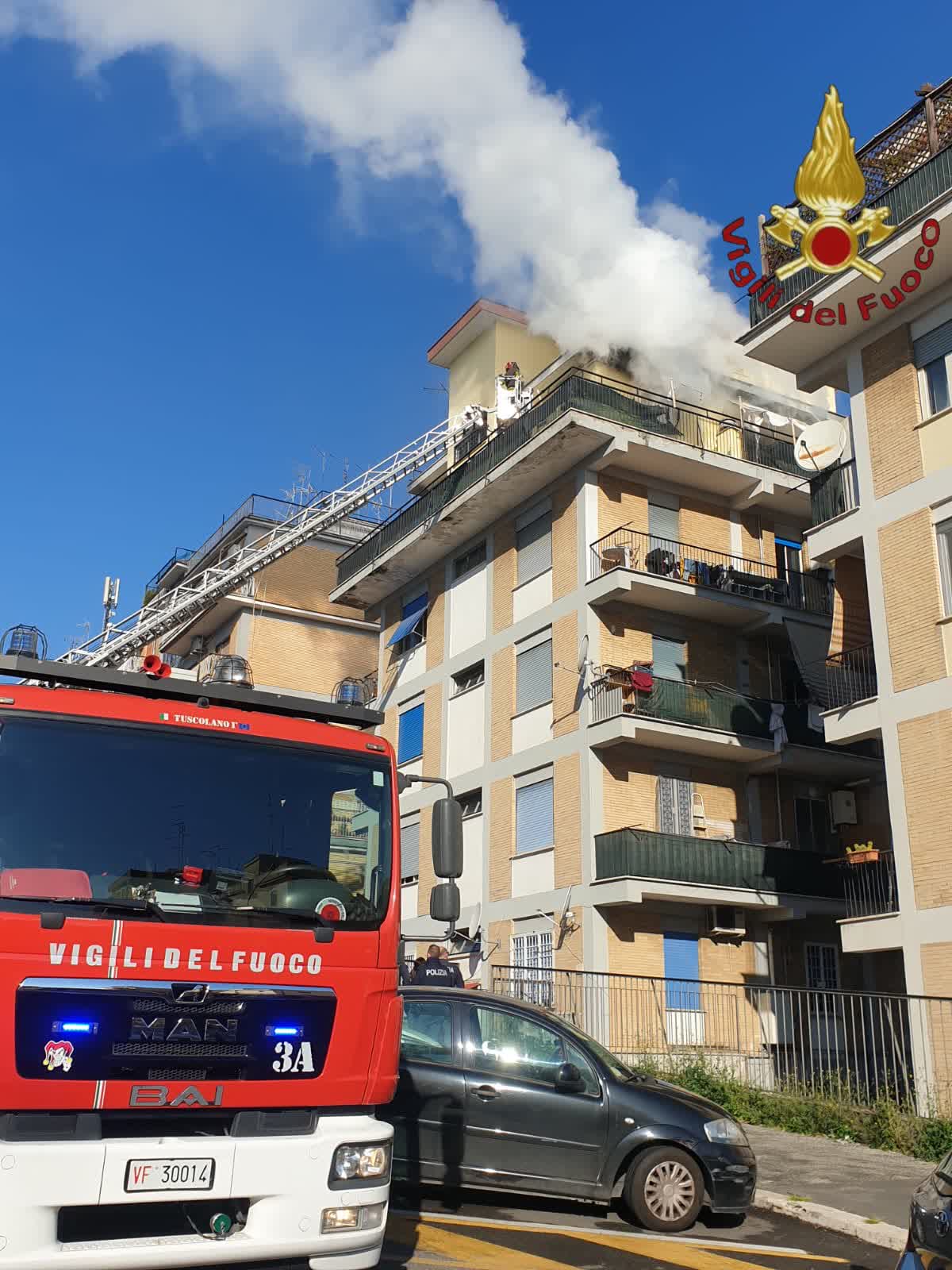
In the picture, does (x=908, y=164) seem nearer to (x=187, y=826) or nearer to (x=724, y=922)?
(x=724, y=922)

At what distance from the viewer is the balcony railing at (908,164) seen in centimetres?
1756

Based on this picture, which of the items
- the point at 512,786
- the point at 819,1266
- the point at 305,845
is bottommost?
the point at 819,1266

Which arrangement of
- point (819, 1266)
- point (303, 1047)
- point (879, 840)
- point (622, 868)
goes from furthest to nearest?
point (879, 840), point (622, 868), point (819, 1266), point (303, 1047)

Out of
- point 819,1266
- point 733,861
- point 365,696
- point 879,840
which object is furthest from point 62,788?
point 879,840

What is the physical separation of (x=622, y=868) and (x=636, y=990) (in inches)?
135

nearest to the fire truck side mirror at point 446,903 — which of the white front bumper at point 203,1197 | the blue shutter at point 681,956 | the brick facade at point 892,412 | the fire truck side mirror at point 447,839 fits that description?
the fire truck side mirror at point 447,839

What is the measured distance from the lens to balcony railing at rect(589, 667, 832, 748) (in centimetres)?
2450

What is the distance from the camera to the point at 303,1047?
5.94m

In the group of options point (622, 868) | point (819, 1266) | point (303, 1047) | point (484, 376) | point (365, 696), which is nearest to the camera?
point (303, 1047)

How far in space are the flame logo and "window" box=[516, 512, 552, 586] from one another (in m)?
10.3

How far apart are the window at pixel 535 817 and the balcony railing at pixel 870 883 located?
7.11m

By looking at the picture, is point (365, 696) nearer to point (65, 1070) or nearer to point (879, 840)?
point (65, 1070)

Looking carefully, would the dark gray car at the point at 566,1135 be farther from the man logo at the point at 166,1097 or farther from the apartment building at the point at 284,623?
the apartment building at the point at 284,623

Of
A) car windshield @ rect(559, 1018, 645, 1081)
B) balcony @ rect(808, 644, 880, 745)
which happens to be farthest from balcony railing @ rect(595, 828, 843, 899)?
car windshield @ rect(559, 1018, 645, 1081)
